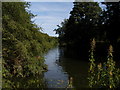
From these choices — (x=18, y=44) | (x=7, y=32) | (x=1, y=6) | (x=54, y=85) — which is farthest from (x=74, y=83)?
(x=1, y=6)

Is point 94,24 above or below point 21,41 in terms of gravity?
above

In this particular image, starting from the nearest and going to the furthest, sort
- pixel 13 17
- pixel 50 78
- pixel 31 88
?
pixel 31 88 < pixel 13 17 < pixel 50 78

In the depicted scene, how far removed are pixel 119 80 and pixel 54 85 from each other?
4917mm

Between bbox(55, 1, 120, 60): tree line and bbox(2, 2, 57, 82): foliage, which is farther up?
bbox(55, 1, 120, 60): tree line

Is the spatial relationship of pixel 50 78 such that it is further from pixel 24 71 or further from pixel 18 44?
pixel 18 44

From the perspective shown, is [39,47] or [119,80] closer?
[119,80]

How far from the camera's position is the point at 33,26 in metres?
15.5

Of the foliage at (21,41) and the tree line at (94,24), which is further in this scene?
the tree line at (94,24)

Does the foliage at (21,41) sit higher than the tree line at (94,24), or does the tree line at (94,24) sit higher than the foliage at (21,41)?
the tree line at (94,24)

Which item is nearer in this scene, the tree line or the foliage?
the foliage

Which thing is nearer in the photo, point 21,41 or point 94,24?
point 21,41

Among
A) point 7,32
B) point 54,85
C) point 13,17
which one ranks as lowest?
point 54,85

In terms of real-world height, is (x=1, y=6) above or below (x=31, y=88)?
above

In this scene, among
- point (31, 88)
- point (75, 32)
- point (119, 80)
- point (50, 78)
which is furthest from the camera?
point (75, 32)
